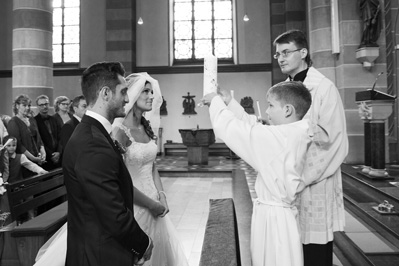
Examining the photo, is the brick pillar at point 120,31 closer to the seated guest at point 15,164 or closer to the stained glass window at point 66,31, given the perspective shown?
the stained glass window at point 66,31

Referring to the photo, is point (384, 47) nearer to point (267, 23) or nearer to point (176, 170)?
point (176, 170)

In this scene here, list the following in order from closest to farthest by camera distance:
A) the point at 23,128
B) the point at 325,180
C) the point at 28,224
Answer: the point at 325,180
the point at 28,224
the point at 23,128

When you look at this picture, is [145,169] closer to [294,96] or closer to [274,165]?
[274,165]

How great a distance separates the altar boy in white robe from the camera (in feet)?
5.36

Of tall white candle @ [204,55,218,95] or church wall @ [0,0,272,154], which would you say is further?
church wall @ [0,0,272,154]

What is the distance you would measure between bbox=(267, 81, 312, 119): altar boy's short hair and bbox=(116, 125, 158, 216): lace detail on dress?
46.8 inches

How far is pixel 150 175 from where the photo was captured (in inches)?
106

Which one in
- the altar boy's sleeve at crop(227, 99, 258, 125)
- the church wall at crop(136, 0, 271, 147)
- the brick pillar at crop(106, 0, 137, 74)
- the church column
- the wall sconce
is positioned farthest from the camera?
the church wall at crop(136, 0, 271, 147)

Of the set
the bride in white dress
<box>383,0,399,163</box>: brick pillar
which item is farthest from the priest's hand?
<box>383,0,399,163</box>: brick pillar

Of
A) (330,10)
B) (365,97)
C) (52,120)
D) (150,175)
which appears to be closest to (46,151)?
(52,120)

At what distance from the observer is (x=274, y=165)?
1653mm

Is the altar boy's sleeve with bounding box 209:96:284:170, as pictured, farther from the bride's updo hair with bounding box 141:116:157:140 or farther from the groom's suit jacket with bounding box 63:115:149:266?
the bride's updo hair with bounding box 141:116:157:140

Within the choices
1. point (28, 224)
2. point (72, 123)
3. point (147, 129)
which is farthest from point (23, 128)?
point (147, 129)

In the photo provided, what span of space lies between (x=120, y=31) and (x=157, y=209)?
42.3 ft
